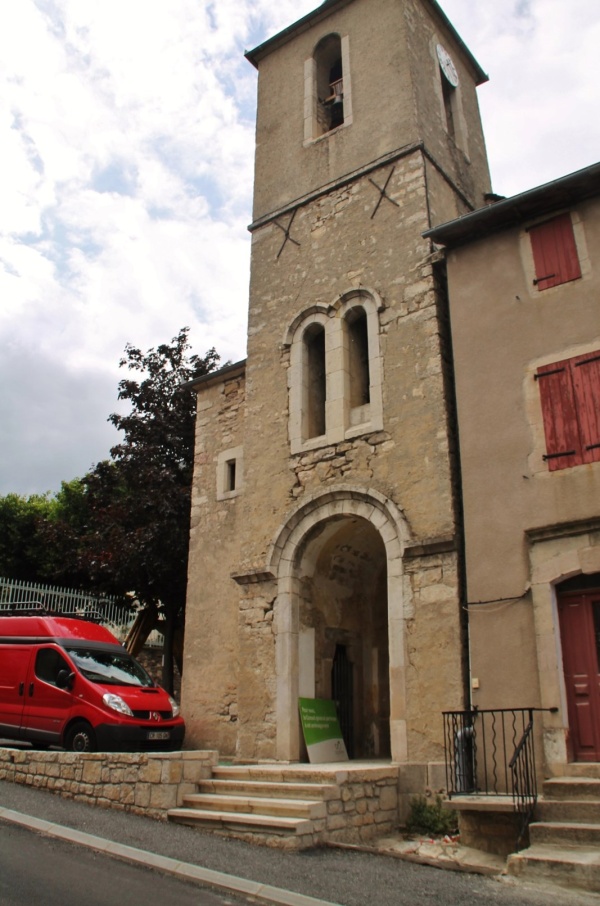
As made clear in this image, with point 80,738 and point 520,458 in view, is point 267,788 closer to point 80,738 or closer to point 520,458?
point 80,738

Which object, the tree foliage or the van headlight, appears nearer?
the van headlight

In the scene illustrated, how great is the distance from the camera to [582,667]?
8219 mm

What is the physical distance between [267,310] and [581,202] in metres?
5.55

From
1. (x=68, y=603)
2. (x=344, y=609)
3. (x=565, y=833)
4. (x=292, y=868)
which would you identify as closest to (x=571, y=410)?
(x=565, y=833)

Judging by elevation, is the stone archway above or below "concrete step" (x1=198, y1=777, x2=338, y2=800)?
above

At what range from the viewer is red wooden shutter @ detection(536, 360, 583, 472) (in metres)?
8.89

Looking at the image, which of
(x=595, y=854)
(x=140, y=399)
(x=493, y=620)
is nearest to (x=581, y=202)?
(x=493, y=620)

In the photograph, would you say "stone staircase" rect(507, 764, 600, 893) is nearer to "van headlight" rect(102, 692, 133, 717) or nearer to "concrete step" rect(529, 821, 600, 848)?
"concrete step" rect(529, 821, 600, 848)

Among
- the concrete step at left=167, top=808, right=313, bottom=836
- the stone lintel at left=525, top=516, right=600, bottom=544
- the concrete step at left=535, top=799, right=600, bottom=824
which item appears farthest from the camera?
the stone lintel at left=525, top=516, right=600, bottom=544

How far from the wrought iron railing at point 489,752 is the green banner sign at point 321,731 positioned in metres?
2.40

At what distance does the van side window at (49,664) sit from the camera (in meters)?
10.5

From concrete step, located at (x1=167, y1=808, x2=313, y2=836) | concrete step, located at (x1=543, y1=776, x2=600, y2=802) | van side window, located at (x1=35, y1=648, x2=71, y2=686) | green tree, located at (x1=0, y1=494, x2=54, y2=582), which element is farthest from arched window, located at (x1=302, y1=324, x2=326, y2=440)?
green tree, located at (x1=0, y1=494, x2=54, y2=582)

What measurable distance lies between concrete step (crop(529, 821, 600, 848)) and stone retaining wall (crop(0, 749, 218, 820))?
12.6 ft

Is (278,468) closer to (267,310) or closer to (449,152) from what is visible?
(267,310)
